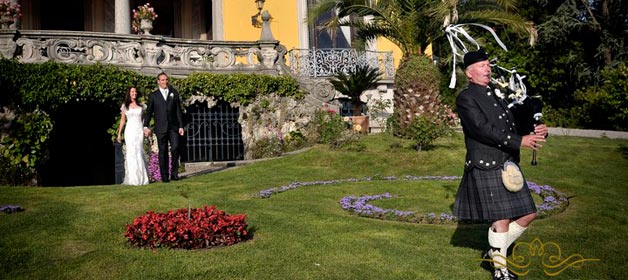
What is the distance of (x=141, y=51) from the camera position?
14.5 meters

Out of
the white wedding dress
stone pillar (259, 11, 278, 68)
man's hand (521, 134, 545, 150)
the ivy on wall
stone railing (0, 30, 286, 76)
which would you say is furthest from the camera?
stone pillar (259, 11, 278, 68)

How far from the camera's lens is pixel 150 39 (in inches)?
575

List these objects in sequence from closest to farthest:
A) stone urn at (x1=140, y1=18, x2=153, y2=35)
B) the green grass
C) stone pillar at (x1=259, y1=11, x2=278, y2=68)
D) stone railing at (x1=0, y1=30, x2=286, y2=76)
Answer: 1. the green grass
2. stone railing at (x1=0, y1=30, x2=286, y2=76)
3. stone urn at (x1=140, y1=18, x2=153, y2=35)
4. stone pillar at (x1=259, y1=11, x2=278, y2=68)

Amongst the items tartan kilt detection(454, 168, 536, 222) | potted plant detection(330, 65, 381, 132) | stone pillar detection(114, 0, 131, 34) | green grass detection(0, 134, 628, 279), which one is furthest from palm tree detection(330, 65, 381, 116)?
tartan kilt detection(454, 168, 536, 222)

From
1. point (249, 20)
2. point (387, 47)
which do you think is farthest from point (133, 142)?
point (387, 47)

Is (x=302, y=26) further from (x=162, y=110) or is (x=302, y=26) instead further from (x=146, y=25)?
(x=162, y=110)

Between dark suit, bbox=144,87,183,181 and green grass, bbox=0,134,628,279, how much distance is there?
53 centimetres

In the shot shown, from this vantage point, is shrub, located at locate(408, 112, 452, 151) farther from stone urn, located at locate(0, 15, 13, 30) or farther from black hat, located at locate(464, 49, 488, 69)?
stone urn, located at locate(0, 15, 13, 30)

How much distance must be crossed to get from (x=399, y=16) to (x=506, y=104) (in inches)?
442

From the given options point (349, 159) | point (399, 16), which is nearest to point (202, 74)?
point (349, 159)

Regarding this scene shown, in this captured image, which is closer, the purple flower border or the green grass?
the green grass

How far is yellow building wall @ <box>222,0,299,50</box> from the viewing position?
20188 mm

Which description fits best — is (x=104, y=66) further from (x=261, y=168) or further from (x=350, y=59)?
(x=350, y=59)

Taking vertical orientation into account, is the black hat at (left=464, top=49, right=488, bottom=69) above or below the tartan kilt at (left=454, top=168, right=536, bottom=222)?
above
